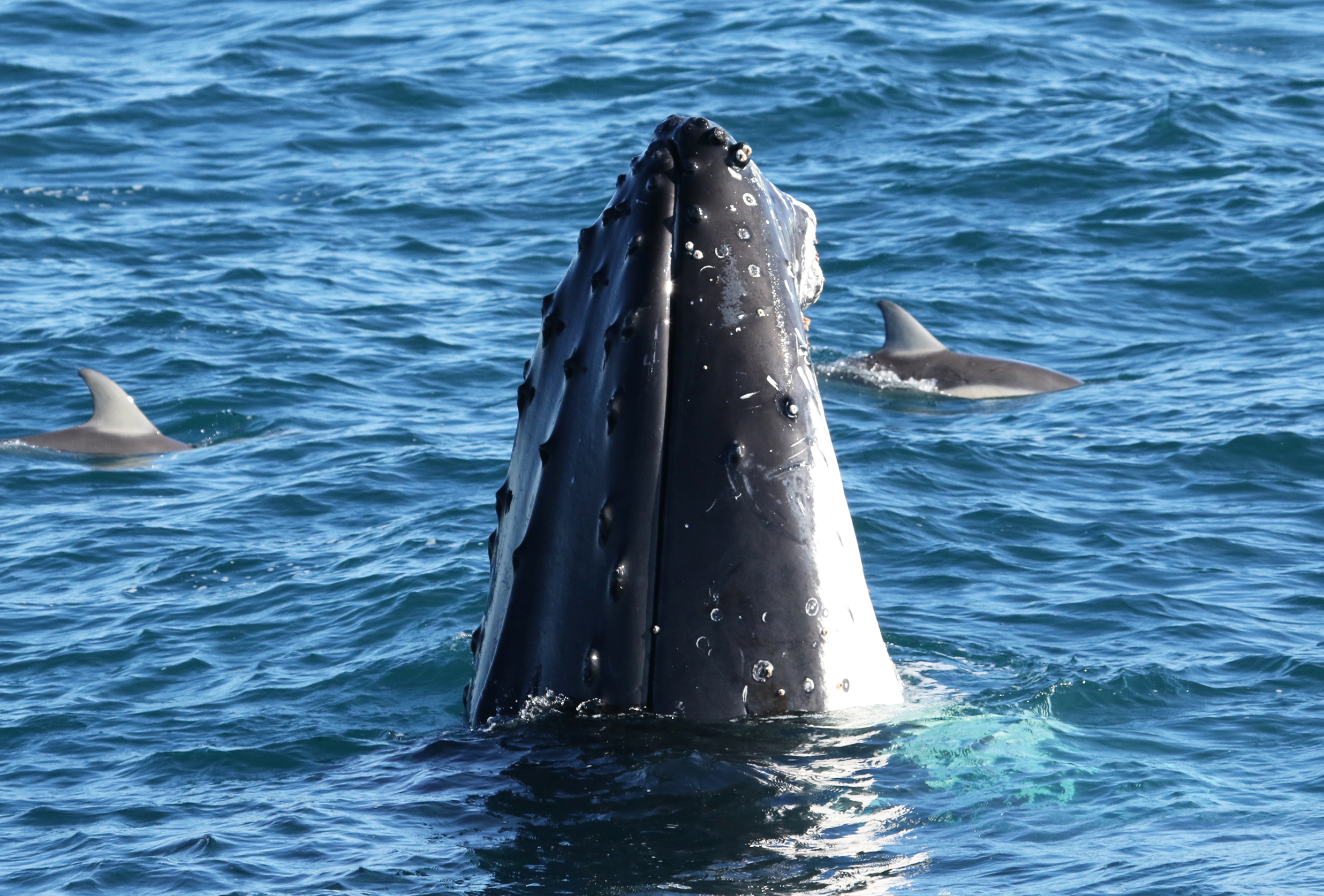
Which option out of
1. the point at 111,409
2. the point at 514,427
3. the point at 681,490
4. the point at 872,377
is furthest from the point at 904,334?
the point at 681,490

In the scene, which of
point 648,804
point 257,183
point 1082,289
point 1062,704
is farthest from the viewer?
point 257,183

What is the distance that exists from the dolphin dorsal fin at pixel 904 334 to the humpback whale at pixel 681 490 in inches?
486

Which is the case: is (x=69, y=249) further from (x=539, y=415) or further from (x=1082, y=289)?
(x=539, y=415)

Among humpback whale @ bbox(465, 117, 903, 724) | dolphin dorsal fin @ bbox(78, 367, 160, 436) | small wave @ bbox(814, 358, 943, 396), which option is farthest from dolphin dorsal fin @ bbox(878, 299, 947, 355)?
humpback whale @ bbox(465, 117, 903, 724)

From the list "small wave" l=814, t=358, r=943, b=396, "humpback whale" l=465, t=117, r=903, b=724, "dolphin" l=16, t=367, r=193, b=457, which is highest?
"humpback whale" l=465, t=117, r=903, b=724

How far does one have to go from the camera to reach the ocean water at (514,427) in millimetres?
7105

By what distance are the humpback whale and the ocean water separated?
0.99ft

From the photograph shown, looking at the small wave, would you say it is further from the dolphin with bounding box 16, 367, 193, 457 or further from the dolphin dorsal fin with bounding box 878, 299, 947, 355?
the dolphin with bounding box 16, 367, 193, 457

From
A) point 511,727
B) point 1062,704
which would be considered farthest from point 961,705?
point 511,727

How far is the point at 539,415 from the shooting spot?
7.25 meters

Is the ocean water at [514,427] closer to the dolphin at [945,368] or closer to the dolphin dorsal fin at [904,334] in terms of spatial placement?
the dolphin at [945,368]

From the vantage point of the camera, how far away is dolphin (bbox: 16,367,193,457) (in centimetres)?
1784

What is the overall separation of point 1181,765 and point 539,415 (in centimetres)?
404

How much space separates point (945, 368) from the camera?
63.4ft
